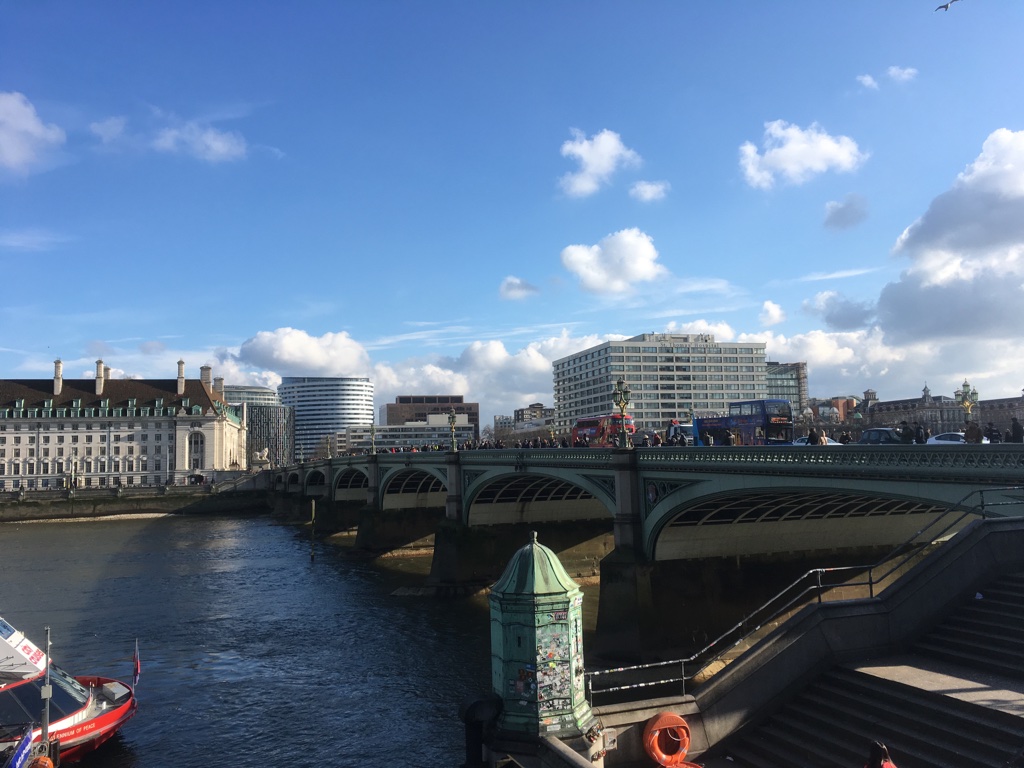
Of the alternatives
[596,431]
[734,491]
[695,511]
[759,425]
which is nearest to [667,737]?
[734,491]

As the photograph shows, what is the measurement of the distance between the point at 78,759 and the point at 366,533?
3698cm

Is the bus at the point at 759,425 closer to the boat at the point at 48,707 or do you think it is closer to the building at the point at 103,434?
the boat at the point at 48,707

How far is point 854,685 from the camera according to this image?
11.7 m

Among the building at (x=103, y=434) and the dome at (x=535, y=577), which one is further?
the building at (x=103, y=434)

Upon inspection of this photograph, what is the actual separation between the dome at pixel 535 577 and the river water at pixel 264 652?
9.15 metres

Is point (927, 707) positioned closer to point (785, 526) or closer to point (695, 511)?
point (695, 511)

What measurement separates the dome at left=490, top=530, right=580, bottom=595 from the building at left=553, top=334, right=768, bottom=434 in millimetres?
144023

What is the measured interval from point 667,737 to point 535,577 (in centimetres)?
345

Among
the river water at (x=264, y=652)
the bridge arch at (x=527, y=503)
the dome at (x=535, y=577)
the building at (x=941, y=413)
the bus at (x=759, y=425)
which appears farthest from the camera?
the building at (x=941, y=413)

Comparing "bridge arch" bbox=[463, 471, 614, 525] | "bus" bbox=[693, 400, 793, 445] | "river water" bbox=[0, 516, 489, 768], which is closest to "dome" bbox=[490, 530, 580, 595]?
"river water" bbox=[0, 516, 489, 768]

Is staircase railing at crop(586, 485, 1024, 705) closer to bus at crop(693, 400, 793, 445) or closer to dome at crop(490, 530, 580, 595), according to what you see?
dome at crop(490, 530, 580, 595)

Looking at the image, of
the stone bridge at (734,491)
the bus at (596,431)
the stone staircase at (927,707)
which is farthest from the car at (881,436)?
the bus at (596,431)

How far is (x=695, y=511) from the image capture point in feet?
82.4

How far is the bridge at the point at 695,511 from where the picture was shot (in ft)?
49.5
